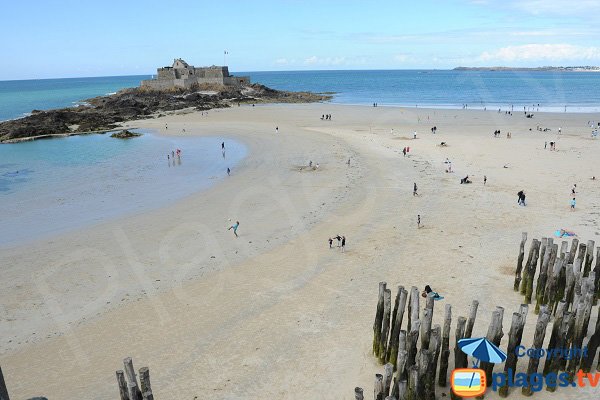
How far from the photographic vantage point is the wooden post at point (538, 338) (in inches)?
420

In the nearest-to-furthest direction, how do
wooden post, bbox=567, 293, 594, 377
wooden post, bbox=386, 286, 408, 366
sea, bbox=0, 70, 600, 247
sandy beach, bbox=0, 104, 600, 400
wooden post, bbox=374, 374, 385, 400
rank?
1. wooden post, bbox=374, 374, 385, 400
2. wooden post, bbox=567, 293, 594, 377
3. wooden post, bbox=386, 286, 408, 366
4. sandy beach, bbox=0, 104, 600, 400
5. sea, bbox=0, 70, 600, 247

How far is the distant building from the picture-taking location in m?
105

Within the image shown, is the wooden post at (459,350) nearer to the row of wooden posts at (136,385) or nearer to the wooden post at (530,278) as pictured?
the wooden post at (530,278)

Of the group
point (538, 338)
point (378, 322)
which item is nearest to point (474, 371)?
point (538, 338)

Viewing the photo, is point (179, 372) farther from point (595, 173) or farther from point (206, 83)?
point (206, 83)

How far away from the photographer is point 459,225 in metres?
22.8

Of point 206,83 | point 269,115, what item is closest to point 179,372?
point 269,115

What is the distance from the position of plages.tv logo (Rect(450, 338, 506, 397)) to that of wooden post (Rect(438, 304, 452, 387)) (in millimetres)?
325

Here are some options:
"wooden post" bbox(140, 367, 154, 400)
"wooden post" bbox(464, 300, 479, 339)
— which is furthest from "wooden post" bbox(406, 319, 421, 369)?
"wooden post" bbox(140, 367, 154, 400)

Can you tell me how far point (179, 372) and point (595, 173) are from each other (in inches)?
1262

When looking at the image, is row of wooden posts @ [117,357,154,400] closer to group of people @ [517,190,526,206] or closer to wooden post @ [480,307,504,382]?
wooden post @ [480,307,504,382]

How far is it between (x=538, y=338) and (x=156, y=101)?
8902 centimetres

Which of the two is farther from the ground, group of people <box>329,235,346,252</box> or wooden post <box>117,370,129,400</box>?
wooden post <box>117,370,129,400</box>

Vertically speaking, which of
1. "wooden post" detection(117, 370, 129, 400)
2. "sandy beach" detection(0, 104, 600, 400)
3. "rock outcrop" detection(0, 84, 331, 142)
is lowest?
"sandy beach" detection(0, 104, 600, 400)
